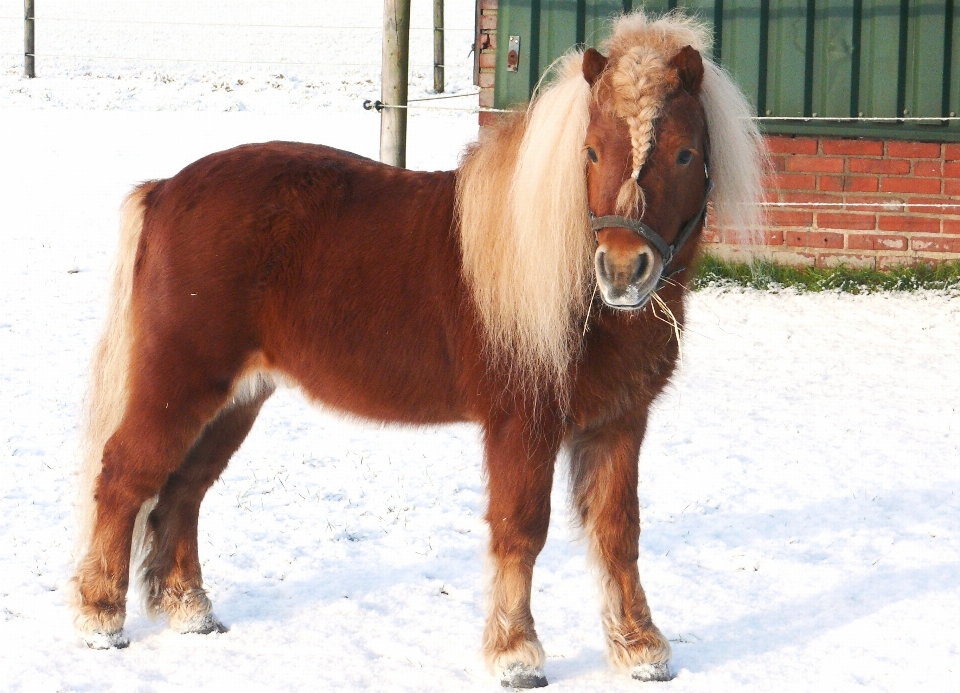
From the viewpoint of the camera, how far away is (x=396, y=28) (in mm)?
6879

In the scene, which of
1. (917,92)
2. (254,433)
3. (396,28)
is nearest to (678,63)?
(254,433)

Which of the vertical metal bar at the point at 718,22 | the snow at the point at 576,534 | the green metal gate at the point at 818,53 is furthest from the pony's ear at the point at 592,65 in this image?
the vertical metal bar at the point at 718,22

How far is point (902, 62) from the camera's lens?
23.2 feet

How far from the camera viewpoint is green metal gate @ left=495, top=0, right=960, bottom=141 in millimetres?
7012

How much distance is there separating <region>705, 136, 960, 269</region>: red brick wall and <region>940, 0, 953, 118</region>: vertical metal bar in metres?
0.30

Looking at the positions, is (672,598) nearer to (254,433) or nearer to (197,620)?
(197,620)

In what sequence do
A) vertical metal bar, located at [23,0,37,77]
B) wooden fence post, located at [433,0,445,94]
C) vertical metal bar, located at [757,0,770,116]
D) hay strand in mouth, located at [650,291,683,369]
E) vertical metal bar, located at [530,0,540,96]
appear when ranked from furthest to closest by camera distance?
1. wooden fence post, located at [433,0,445,94]
2. vertical metal bar, located at [23,0,37,77]
3. vertical metal bar, located at [530,0,540,96]
4. vertical metal bar, located at [757,0,770,116]
5. hay strand in mouth, located at [650,291,683,369]

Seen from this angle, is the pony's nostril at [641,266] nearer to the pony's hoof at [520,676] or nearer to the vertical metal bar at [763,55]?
the pony's hoof at [520,676]

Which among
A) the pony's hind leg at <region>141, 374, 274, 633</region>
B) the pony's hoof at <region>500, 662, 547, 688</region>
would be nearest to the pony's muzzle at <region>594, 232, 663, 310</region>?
the pony's hoof at <region>500, 662, 547, 688</region>

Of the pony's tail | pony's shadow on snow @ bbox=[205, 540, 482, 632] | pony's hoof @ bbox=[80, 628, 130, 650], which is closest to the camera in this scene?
pony's hoof @ bbox=[80, 628, 130, 650]

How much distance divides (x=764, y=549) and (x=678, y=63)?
7.18ft

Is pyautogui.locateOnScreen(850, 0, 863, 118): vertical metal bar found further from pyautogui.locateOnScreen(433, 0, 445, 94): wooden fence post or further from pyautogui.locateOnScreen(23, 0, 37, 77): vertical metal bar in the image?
pyautogui.locateOnScreen(23, 0, 37, 77): vertical metal bar

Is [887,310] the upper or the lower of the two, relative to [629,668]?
upper

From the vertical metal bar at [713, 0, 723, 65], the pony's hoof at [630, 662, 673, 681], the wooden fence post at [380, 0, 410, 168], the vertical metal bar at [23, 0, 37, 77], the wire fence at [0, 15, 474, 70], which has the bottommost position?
the pony's hoof at [630, 662, 673, 681]
